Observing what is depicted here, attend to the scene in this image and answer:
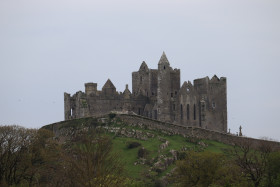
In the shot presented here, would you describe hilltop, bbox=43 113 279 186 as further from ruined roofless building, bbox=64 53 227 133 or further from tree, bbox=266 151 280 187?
tree, bbox=266 151 280 187

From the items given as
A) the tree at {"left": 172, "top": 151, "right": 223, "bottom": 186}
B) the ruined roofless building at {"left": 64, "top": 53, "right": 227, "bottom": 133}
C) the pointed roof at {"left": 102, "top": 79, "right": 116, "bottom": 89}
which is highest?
the pointed roof at {"left": 102, "top": 79, "right": 116, "bottom": 89}

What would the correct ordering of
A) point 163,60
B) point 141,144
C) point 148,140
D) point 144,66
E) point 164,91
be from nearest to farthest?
point 141,144 < point 148,140 < point 164,91 < point 163,60 < point 144,66

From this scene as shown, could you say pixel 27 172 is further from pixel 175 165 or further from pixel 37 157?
pixel 175 165

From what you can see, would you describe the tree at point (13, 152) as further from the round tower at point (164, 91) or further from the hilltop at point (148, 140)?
the round tower at point (164, 91)

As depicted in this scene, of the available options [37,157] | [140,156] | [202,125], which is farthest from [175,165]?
[202,125]

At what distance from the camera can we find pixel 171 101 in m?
98.0

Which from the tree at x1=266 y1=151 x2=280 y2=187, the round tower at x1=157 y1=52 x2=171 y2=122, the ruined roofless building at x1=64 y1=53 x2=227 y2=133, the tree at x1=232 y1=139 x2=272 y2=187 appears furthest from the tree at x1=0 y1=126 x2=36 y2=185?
the tree at x1=266 y1=151 x2=280 y2=187

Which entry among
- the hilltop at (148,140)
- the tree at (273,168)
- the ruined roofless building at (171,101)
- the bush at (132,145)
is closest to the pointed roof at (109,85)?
the ruined roofless building at (171,101)

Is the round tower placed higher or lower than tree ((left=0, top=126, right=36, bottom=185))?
higher

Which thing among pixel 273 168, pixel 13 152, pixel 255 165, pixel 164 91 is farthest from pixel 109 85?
pixel 273 168

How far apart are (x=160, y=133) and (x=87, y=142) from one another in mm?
32119

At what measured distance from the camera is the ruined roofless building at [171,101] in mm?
95812

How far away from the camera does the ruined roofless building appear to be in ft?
314

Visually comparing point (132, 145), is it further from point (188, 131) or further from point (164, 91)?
point (164, 91)
